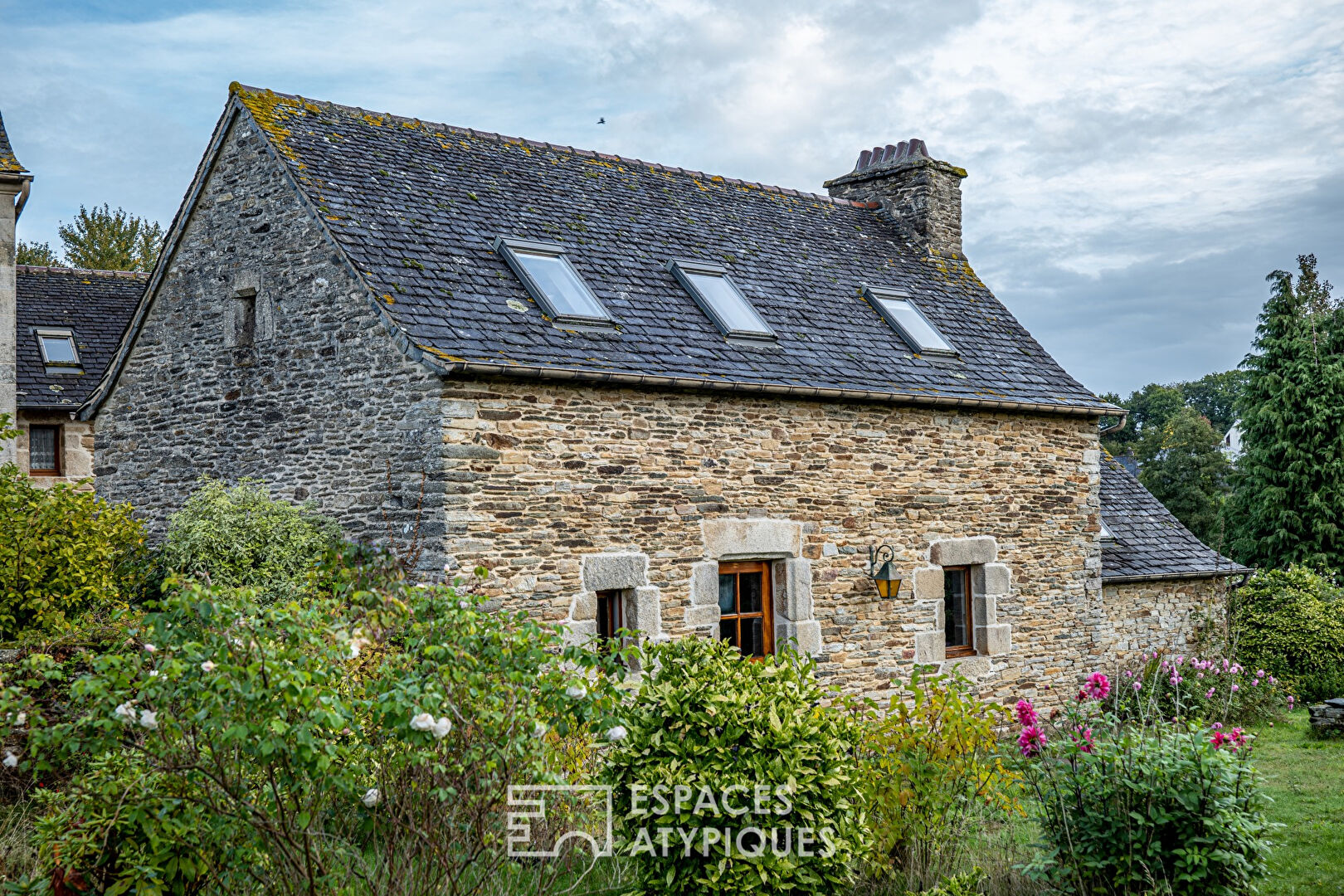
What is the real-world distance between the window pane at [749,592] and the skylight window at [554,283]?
280 cm

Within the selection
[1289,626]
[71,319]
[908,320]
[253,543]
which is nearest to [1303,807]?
[908,320]

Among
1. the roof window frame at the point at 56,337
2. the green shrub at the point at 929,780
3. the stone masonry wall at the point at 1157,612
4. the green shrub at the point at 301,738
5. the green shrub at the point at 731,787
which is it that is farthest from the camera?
the roof window frame at the point at 56,337

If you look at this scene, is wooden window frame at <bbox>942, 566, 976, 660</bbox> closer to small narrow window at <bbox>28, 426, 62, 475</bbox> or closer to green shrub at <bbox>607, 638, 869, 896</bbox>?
green shrub at <bbox>607, 638, 869, 896</bbox>

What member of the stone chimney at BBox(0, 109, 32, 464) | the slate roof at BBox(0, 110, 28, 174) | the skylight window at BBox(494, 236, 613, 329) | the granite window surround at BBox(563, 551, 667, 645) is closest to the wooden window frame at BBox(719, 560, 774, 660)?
the granite window surround at BBox(563, 551, 667, 645)

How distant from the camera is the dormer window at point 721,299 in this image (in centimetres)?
1198

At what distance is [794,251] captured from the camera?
14.3 m

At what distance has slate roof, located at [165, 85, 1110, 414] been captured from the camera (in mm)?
10398

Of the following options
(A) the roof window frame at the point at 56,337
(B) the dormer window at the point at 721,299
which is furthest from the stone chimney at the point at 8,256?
(B) the dormer window at the point at 721,299

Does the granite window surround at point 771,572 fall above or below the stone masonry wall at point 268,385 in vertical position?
below

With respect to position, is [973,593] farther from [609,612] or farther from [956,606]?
[609,612]

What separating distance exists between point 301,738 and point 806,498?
7735 mm

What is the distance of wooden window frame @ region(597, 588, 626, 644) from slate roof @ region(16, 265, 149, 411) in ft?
35.2

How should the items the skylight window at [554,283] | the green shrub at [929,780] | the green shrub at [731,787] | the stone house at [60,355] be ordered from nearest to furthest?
the green shrub at [731,787], the green shrub at [929,780], the skylight window at [554,283], the stone house at [60,355]

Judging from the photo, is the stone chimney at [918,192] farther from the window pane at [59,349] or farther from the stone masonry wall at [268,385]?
the window pane at [59,349]
